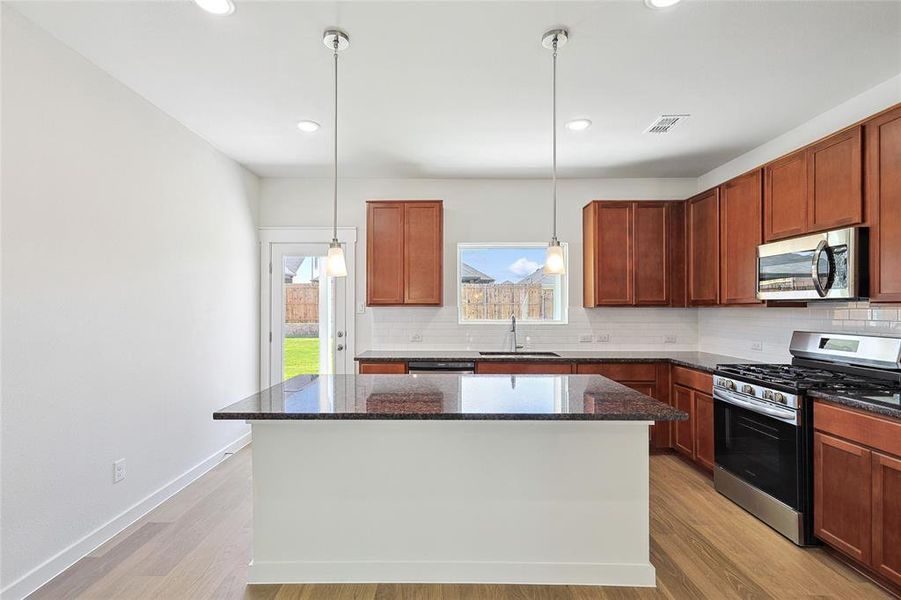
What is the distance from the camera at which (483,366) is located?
425 cm

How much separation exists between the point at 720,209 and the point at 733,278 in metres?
0.60

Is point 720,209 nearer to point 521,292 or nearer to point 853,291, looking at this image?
point 853,291

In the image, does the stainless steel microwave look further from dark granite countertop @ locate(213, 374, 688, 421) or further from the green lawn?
the green lawn

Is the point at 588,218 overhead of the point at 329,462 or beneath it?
overhead

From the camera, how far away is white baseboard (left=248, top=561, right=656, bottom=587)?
229cm

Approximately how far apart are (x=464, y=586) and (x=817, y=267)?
2.69m

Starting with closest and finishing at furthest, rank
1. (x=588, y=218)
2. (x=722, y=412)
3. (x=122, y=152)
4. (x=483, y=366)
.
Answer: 1. (x=122, y=152)
2. (x=722, y=412)
3. (x=483, y=366)
4. (x=588, y=218)

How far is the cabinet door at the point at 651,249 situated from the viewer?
15.0 ft

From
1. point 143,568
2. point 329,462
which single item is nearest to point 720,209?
point 329,462

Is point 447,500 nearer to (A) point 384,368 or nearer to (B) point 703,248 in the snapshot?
(A) point 384,368

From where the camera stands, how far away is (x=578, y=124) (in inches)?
137

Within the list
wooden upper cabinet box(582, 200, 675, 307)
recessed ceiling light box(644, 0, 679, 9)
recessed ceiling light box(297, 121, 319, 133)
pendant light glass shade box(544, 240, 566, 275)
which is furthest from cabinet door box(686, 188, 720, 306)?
recessed ceiling light box(297, 121, 319, 133)

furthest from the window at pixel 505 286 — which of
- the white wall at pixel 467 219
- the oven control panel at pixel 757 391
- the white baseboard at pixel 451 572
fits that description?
the white baseboard at pixel 451 572

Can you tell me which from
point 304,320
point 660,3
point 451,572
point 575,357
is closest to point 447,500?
point 451,572
